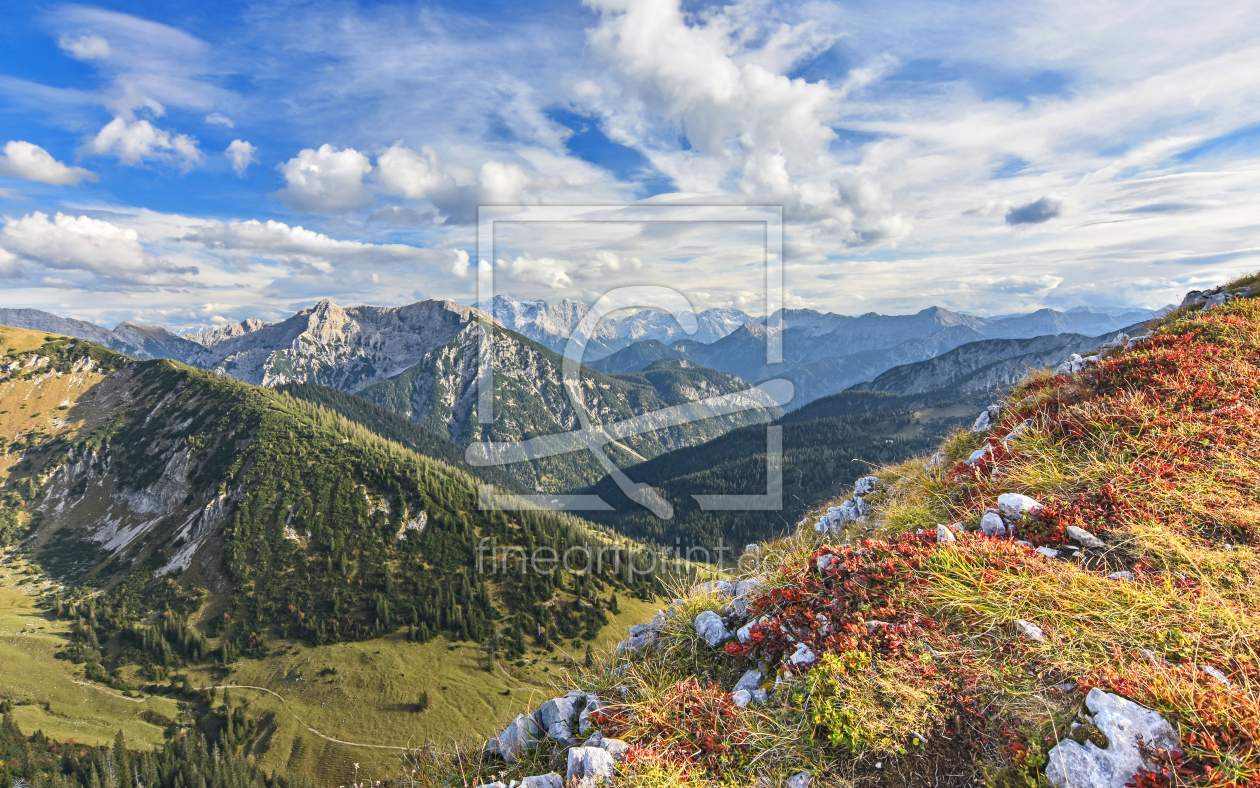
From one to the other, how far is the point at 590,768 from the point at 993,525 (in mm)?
7078

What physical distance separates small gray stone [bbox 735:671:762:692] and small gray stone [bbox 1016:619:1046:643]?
315 centimetres

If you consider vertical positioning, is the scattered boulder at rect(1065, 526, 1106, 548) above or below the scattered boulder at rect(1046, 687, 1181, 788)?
above

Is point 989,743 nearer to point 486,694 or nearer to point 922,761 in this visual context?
point 922,761

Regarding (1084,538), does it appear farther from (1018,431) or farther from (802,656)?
(1018,431)

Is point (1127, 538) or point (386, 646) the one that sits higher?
point (1127, 538)

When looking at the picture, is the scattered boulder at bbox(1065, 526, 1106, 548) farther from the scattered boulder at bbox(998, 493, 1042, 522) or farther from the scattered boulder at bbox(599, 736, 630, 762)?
the scattered boulder at bbox(599, 736, 630, 762)

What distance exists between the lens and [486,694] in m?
123

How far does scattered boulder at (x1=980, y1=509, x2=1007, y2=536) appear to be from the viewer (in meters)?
7.72

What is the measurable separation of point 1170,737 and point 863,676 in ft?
7.78

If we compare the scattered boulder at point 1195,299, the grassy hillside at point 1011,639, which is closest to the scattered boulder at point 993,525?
the grassy hillside at point 1011,639

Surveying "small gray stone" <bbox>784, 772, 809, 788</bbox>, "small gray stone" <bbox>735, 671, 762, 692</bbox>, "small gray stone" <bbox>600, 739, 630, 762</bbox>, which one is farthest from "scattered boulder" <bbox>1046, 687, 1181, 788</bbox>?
"small gray stone" <bbox>600, 739, 630, 762</bbox>

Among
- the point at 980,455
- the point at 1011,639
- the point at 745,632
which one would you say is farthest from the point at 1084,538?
the point at 745,632

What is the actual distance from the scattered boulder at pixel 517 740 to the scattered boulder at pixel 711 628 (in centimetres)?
286

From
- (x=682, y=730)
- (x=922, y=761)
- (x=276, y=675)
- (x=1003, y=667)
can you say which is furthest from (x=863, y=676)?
(x=276, y=675)
